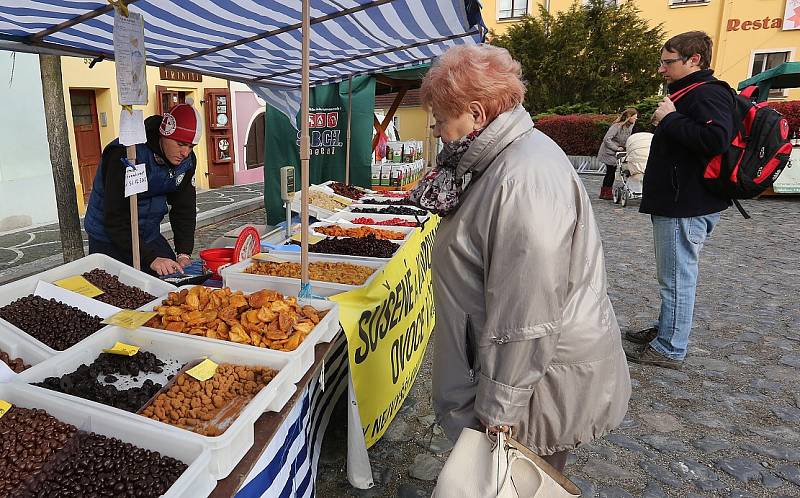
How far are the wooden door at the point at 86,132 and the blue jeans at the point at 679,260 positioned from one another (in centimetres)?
916

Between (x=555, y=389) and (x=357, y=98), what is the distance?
6.39m

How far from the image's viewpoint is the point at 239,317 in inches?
85.8

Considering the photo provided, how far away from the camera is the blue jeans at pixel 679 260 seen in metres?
3.29

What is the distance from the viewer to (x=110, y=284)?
2600 millimetres

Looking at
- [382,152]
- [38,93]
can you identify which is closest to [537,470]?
[382,152]

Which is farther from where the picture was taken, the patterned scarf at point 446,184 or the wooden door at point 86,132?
the wooden door at point 86,132

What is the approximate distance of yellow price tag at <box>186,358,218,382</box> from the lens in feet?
5.93

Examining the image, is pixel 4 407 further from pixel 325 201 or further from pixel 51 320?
pixel 325 201

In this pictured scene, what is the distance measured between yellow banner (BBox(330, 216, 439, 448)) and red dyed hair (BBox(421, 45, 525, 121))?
118 cm

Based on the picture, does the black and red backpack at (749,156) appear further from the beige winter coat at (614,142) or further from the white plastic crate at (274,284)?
the beige winter coat at (614,142)

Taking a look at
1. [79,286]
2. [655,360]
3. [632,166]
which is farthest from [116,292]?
[632,166]

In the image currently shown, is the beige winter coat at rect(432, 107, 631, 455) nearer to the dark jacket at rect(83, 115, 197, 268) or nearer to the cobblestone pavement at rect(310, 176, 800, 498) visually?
the cobblestone pavement at rect(310, 176, 800, 498)

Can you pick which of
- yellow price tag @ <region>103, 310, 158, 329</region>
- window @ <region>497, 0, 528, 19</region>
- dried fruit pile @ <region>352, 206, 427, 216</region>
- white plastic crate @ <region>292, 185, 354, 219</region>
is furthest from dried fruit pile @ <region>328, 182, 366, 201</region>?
window @ <region>497, 0, 528, 19</region>

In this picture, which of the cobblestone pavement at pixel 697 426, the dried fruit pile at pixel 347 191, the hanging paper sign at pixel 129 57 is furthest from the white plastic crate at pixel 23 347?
the dried fruit pile at pixel 347 191
